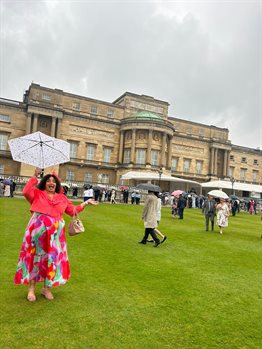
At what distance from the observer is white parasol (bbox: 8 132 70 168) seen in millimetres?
6562

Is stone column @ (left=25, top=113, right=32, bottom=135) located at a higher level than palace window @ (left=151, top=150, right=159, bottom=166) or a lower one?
higher

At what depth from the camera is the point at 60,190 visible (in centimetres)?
525

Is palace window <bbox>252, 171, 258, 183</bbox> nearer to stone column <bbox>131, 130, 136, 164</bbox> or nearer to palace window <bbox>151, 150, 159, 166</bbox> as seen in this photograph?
palace window <bbox>151, 150, 159, 166</bbox>

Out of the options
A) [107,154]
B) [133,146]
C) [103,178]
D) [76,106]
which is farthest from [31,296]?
[76,106]

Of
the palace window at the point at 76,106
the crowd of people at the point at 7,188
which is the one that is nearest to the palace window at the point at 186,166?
the palace window at the point at 76,106

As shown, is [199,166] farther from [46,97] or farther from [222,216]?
[222,216]

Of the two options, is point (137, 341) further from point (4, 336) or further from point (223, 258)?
point (223, 258)

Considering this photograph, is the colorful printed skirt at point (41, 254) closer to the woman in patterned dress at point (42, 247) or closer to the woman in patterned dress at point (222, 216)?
the woman in patterned dress at point (42, 247)

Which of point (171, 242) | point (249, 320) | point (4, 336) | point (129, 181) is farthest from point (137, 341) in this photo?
point (129, 181)

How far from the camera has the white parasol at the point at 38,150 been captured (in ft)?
21.5

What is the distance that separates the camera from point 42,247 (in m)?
4.82

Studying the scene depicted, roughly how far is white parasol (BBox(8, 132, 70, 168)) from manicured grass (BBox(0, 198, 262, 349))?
7.71 feet

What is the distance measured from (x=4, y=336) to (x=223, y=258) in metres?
6.85

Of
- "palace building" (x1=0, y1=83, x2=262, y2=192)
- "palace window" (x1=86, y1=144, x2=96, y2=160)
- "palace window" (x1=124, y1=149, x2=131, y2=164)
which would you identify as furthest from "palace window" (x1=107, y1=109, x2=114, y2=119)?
"palace window" (x1=124, y1=149, x2=131, y2=164)
